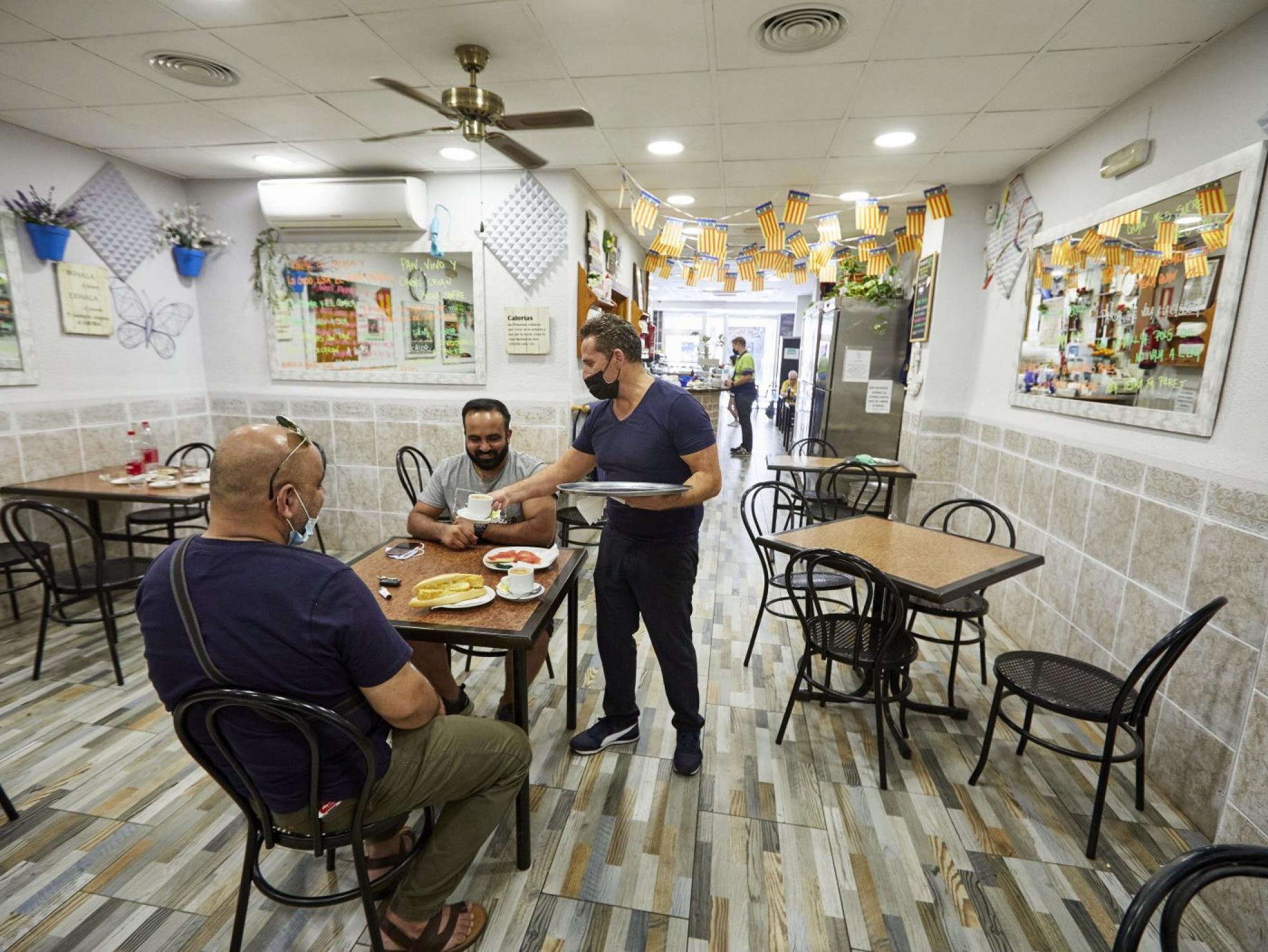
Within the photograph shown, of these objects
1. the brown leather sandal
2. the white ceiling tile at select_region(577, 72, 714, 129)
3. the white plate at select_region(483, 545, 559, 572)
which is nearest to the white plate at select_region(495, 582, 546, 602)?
the white plate at select_region(483, 545, 559, 572)

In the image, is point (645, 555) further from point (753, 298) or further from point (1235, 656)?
point (753, 298)

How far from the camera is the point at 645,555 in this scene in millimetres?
2031

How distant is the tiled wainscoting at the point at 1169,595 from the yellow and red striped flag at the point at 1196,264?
72 cm

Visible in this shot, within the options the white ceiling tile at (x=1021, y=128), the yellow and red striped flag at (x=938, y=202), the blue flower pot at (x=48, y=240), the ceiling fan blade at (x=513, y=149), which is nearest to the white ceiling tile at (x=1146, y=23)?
the white ceiling tile at (x=1021, y=128)

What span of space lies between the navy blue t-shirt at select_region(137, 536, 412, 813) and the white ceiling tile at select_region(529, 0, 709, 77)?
6.92ft

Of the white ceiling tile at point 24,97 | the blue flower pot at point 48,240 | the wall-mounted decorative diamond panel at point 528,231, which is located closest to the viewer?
the white ceiling tile at point 24,97

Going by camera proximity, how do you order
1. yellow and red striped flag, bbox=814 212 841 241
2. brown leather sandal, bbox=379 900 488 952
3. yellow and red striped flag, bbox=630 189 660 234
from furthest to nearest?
1. yellow and red striped flag, bbox=814 212 841 241
2. yellow and red striped flag, bbox=630 189 660 234
3. brown leather sandal, bbox=379 900 488 952

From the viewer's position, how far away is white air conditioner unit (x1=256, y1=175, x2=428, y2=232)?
153 inches

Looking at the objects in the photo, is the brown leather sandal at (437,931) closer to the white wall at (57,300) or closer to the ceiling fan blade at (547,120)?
the ceiling fan blade at (547,120)

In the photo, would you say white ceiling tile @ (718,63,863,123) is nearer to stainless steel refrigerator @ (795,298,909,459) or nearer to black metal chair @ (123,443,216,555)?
stainless steel refrigerator @ (795,298,909,459)

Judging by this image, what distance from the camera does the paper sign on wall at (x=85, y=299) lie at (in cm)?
351

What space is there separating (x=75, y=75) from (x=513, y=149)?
6.45ft

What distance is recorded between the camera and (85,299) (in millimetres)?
3627

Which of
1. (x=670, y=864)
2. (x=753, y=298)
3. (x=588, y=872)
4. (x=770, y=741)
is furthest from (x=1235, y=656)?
(x=753, y=298)
